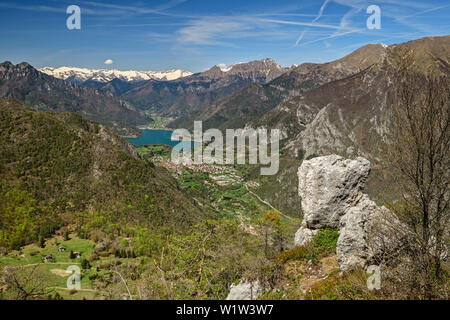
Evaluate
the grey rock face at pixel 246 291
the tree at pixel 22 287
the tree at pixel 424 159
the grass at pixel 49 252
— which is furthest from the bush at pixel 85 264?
the tree at pixel 424 159

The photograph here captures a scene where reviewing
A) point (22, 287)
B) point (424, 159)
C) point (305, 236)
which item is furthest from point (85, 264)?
point (424, 159)

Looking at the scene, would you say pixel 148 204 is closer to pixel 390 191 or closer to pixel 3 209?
pixel 3 209

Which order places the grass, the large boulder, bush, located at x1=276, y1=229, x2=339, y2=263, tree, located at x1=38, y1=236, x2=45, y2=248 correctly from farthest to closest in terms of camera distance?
tree, located at x1=38, y1=236, x2=45, y2=248 < the grass < the large boulder < bush, located at x1=276, y1=229, x2=339, y2=263

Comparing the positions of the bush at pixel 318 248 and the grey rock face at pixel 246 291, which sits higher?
the bush at pixel 318 248

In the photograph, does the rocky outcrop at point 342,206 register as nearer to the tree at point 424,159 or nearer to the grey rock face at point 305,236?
the grey rock face at point 305,236

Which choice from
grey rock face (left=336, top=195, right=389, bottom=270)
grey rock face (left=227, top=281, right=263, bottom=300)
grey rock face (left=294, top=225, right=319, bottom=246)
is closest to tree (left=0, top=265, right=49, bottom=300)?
grey rock face (left=227, top=281, right=263, bottom=300)

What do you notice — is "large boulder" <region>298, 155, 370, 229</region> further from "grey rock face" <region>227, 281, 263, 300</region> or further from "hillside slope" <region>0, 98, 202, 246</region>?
"hillside slope" <region>0, 98, 202, 246</region>
